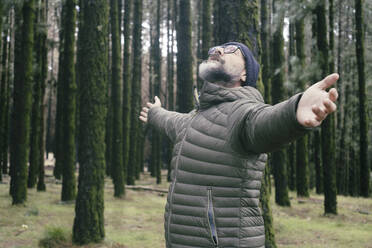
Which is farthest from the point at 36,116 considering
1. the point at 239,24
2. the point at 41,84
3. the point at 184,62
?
the point at 239,24

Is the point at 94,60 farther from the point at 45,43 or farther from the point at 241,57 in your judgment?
the point at 45,43

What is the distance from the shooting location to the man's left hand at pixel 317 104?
1.67 meters

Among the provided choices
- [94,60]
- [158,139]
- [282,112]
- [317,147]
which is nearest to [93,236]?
[94,60]

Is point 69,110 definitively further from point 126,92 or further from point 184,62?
point 126,92

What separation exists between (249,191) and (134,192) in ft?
43.1

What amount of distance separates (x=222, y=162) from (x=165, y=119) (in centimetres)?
92

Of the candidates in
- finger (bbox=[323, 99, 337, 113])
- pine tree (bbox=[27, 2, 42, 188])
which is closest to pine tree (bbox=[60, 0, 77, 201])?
pine tree (bbox=[27, 2, 42, 188])

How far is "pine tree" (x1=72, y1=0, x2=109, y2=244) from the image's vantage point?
689 cm

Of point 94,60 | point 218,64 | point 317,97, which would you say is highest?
point 94,60

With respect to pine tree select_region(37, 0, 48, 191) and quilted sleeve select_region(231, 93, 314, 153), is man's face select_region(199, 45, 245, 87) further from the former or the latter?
pine tree select_region(37, 0, 48, 191)

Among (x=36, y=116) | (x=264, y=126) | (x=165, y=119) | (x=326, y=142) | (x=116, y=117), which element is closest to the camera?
(x=264, y=126)

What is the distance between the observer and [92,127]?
7133 millimetres

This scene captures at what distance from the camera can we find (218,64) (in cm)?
256

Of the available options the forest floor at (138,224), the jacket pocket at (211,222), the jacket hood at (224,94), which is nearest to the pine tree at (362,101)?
the forest floor at (138,224)
